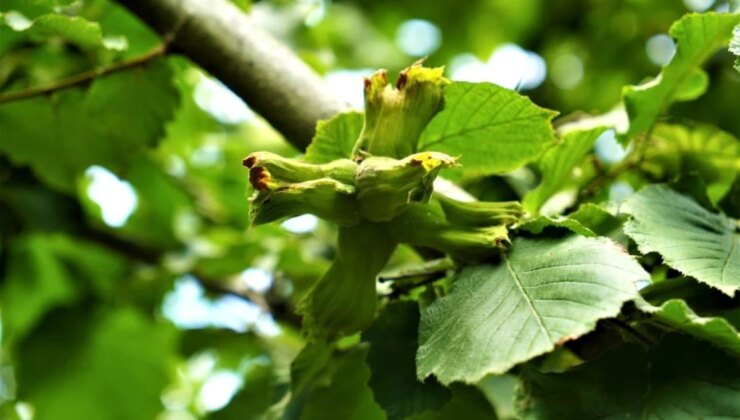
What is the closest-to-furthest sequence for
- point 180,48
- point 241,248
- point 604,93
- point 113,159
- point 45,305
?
point 180,48
point 113,159
point 241,248
point 45,305
point 604,93

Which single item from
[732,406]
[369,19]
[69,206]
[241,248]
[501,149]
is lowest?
[732,406]

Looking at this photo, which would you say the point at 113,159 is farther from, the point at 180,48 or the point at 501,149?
the point at 501,149

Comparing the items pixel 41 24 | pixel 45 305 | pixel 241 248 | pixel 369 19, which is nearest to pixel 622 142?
pixel 41 24

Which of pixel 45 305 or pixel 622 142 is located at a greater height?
pixel 45 305

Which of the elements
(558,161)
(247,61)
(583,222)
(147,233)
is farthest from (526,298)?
(147,233)

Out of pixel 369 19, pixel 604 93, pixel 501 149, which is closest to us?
pixel 501 149

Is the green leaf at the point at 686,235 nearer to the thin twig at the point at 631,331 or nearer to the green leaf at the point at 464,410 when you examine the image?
the thin twig at the point at 631,331
